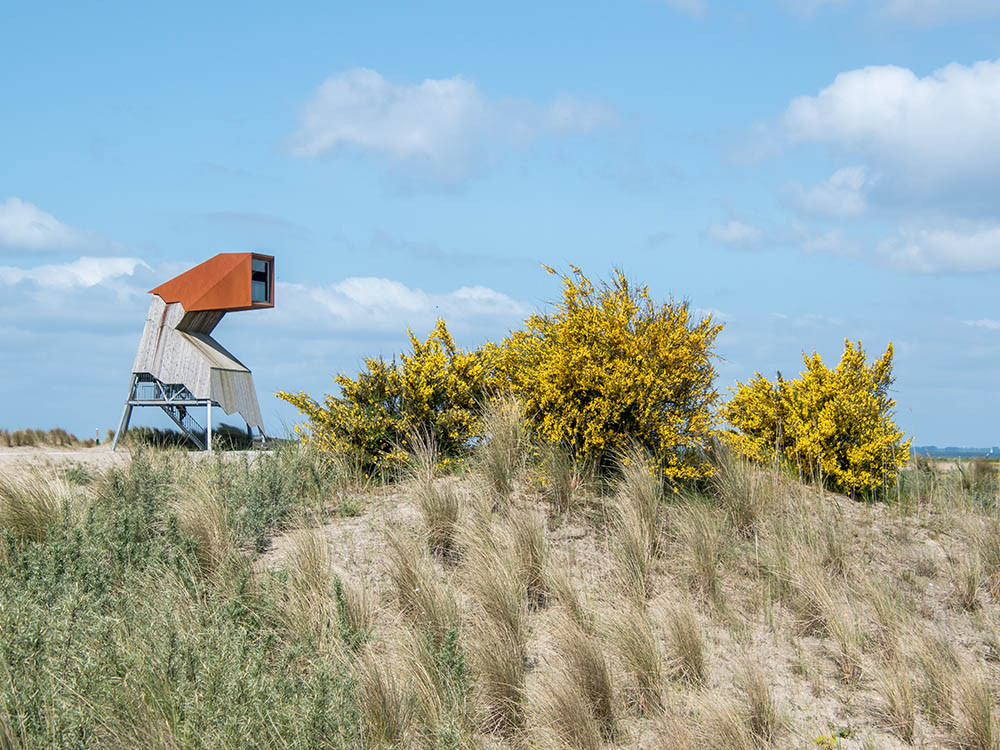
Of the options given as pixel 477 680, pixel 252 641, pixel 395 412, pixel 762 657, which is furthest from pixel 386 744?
pixel 395 412

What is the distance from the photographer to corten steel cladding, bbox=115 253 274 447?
2689 cm

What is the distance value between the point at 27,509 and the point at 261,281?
67.0 ft

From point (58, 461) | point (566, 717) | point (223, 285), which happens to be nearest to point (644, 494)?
point (566, 717)

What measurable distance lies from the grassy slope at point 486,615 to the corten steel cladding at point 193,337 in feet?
60.5

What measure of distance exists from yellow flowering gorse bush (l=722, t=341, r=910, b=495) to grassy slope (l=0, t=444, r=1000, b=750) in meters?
1.15

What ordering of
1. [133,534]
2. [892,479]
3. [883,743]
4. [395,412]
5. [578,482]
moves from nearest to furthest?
[883,743] < [133,534] < [578,482] < [395,412] < [892,479]

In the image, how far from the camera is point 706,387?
9156 mm

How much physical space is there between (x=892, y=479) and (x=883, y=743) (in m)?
5.88

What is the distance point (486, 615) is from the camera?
6004 millimetres

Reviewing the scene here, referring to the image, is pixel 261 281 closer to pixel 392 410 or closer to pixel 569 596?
pixel 392 410

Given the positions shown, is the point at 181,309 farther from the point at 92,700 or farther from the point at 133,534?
the point at 92,700

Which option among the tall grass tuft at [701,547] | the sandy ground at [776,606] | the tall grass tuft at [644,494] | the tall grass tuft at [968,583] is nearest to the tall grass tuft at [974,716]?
the sandy ground at [776,606]

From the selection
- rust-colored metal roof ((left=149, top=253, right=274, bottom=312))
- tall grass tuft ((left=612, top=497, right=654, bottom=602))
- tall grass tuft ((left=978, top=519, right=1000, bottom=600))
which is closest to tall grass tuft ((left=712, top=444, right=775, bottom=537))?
tall grass tuft ((left=612, top=497, right=654, bottom=602))

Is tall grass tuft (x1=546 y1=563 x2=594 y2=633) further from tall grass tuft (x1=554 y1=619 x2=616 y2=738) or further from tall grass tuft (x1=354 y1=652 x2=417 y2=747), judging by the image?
tall grass tuft (x1=354 y1=652 x2=417 y2=747)
